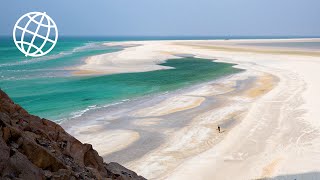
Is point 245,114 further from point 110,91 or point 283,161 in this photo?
point 110,91

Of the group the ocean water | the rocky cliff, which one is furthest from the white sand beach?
the rocky cliff

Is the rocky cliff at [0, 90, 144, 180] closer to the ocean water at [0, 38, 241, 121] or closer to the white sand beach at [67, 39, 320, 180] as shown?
the white sand beach at [67, 39, 320, 180]

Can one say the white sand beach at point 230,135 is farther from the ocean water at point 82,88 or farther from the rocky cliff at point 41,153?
the rocky cliff at point 41,153

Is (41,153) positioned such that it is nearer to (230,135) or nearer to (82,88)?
(230,135)

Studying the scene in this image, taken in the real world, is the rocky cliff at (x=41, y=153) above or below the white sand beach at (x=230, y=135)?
above

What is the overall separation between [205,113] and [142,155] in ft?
33.0

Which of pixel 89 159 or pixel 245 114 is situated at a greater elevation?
pixel 89 159

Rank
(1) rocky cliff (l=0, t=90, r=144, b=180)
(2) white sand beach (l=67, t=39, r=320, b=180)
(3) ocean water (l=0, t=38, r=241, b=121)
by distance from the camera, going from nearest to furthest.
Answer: (1) rocky cliff (l=0, t=90, r=144, b=180) < (2) white sand beach (l=67, t=39, r=320, b=180) < (3) ocean water (l=0, t=38, r=241, b=121)

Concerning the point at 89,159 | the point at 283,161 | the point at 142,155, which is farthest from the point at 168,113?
the point at 89,159

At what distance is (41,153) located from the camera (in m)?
8.64

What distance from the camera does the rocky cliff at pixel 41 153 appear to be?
25.4ft

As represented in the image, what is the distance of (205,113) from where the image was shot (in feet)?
89.2

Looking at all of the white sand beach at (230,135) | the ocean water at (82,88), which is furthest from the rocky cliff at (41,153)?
the ocean water at (82,88)

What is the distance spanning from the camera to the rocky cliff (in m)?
7.73
